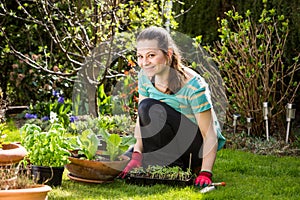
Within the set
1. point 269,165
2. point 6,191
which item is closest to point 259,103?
point 269,165

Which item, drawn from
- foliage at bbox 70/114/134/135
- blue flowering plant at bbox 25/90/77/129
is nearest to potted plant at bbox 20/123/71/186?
foliage at bbox 70/114/134/135

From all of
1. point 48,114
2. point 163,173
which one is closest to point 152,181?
point 163,173

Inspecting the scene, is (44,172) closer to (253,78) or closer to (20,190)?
(20,190)

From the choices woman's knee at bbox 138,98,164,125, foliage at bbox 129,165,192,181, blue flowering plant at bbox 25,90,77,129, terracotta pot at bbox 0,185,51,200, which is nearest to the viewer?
terracotta pot at bbox 0,185,51,200

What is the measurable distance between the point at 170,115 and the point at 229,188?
0.58 meters

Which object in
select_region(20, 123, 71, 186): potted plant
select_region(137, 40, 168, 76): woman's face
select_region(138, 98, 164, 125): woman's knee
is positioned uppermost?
select_region(137, 40, 168, 76): woman's face

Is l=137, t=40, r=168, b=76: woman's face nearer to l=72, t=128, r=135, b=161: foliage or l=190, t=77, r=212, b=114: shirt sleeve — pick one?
l=190, t=77, r=212, b=114: shirt sleeve

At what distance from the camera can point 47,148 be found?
3.01 meters

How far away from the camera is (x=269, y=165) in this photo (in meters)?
3.97

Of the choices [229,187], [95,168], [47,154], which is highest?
[47,154]

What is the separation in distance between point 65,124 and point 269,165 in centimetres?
221

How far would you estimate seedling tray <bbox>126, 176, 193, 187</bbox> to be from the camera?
3199 millimetres

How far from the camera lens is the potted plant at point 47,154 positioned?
9.87ft

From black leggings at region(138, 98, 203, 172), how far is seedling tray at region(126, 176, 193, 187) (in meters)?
0.20
